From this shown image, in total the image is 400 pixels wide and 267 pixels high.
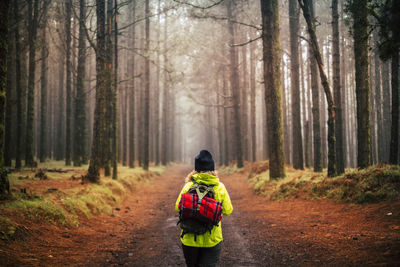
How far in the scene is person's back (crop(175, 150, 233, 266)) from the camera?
338 cm

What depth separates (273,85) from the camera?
531 inches

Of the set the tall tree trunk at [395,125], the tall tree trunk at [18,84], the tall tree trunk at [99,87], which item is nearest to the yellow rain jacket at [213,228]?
the tall tree trunk at [395,125]

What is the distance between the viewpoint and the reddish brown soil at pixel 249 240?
15.3ft

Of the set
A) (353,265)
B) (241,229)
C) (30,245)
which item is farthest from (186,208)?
(241,229)

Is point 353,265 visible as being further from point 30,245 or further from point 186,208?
point 30,245

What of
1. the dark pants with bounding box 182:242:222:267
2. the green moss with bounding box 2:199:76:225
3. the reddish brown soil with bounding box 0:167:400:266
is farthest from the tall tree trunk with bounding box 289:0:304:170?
the dark pants with bounding box 182:242:222:267

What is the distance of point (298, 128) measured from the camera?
16328mm

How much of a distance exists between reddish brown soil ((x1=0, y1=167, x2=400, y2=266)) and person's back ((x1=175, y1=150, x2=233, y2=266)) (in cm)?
179

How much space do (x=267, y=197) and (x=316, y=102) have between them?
643 cm

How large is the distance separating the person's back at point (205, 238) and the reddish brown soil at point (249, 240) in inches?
70.5

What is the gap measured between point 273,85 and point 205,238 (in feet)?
37.4

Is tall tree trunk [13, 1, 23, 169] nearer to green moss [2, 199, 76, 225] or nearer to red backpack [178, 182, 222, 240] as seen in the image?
green moss [2, 199, 76, 225]

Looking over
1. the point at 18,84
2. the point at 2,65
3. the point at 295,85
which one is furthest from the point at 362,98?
the point at 18,84

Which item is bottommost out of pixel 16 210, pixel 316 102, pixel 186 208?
pixel 16 210
